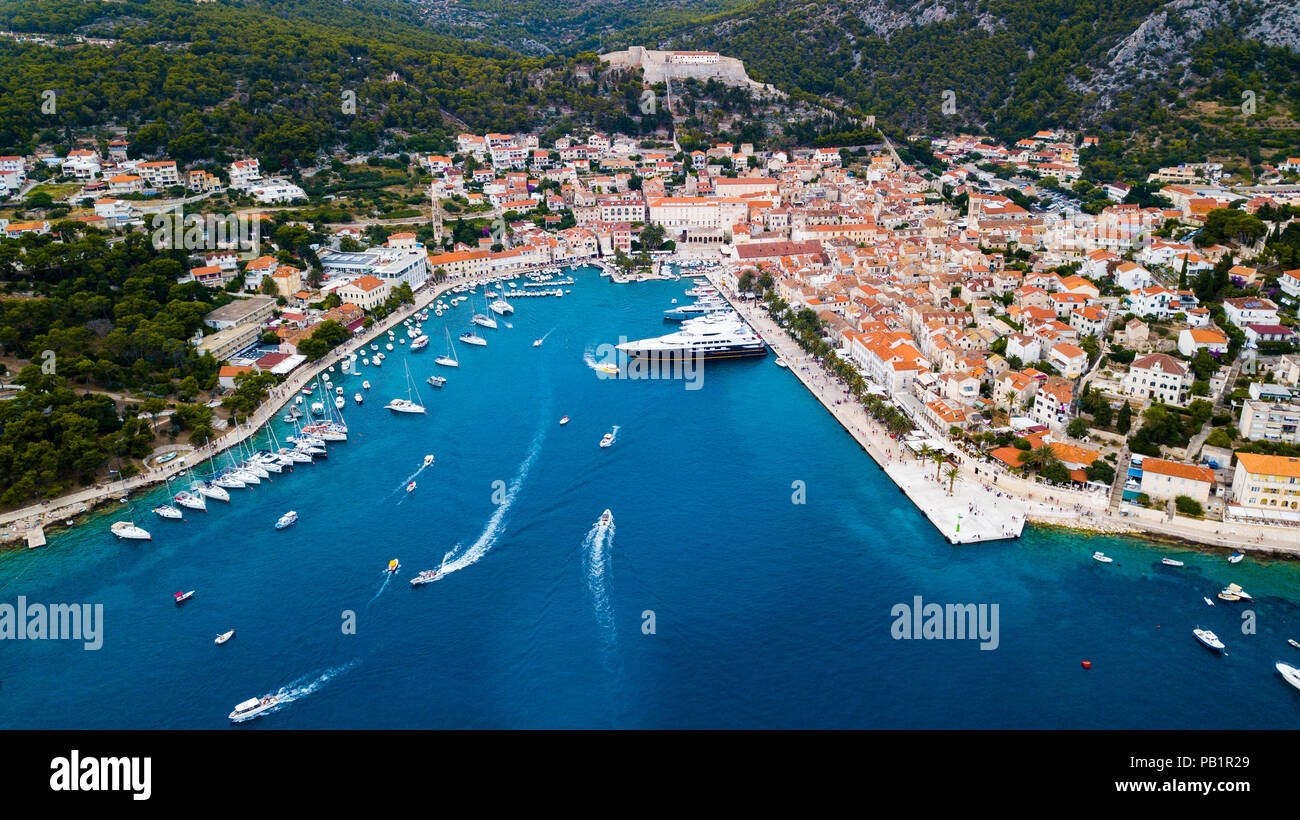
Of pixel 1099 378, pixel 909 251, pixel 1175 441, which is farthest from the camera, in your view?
pixel 909 251

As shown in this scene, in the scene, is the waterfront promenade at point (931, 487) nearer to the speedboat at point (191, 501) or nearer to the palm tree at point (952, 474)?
the palm tree at point (952, 474)

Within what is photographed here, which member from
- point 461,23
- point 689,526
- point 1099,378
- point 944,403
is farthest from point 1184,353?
point 461,23

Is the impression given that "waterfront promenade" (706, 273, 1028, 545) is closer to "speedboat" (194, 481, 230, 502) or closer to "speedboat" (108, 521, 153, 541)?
"speedboat" (194, 481, 230, 502)

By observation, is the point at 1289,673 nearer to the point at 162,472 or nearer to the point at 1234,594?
the point at 1234,594

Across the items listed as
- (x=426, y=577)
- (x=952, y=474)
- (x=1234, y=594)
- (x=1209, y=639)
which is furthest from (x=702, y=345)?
(x=1209, y=639)

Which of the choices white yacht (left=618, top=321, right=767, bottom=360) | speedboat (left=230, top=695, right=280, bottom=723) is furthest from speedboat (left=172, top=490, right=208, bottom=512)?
white yacht (left=618, top=321, right=767, bottom=360)

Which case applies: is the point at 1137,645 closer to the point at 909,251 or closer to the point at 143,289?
the point at 909,251
